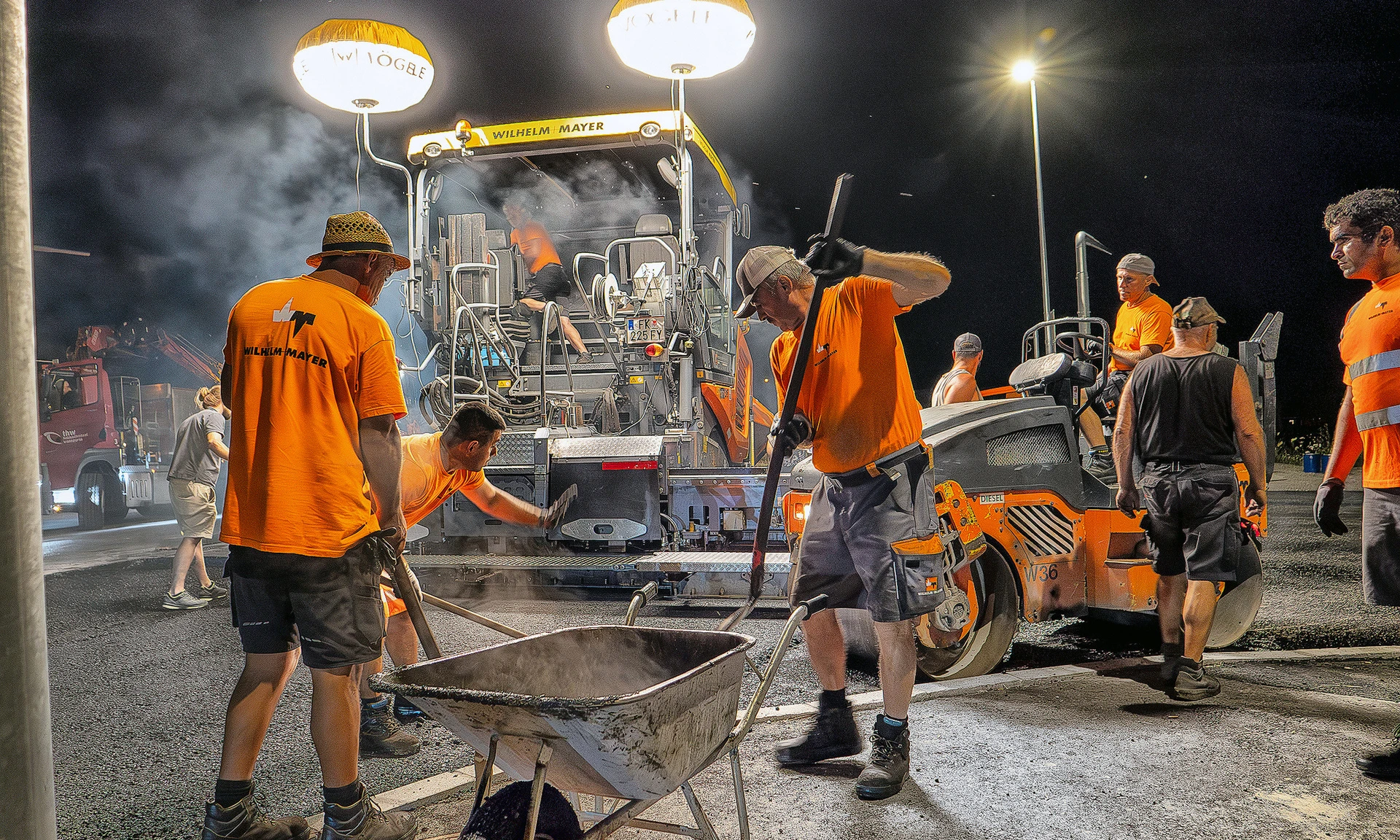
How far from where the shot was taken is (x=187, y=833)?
8.98ft

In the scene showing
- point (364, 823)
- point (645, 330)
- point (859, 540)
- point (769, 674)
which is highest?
point (645, 330)

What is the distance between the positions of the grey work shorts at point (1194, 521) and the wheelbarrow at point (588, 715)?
242 cm

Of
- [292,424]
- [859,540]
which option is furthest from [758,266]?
[292,424]

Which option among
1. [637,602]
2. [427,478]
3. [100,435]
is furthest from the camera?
[100,435]

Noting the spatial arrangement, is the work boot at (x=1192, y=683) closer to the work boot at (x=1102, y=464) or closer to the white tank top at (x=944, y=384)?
the work boot at (x=1102, y=464)

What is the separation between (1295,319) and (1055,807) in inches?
1347

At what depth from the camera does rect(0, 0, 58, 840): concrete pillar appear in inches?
56.6

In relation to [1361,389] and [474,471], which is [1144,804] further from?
[474,471]

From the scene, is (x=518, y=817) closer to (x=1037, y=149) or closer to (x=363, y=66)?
(x=363, y=66)

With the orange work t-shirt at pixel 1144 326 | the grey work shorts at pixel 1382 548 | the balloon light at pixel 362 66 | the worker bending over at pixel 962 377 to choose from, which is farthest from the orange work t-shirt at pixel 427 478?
the orange work t-shirt at pixel 1144 326

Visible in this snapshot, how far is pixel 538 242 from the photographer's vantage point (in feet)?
27.5

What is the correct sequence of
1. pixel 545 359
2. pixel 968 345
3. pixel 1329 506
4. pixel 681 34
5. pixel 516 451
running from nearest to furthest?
pixel 1329 506, pixel 681 34, pixel 968 345, pixel 516 451, pixel 545 359

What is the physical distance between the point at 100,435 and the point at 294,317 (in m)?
16.0

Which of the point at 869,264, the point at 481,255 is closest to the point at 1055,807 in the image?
the point at 869,264
